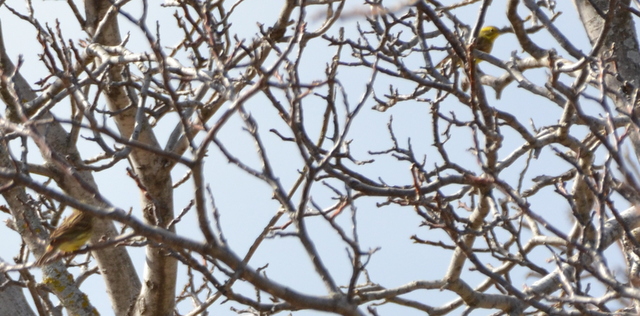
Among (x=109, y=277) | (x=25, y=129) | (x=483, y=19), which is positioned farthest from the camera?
(x=109, y=277)

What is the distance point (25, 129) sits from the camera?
2234 millimetres

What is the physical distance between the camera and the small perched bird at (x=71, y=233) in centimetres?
512

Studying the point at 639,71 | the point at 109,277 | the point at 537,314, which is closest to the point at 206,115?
the point at 109,277

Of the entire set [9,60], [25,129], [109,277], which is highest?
[9,60]

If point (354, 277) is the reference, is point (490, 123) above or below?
above

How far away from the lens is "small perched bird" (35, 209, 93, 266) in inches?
202

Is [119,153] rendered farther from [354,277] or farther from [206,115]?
[354,277]

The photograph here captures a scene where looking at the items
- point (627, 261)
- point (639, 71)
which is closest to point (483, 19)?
point (627, 261)

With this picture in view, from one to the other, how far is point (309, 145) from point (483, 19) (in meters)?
0.98

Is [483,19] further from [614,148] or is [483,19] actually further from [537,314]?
[537,314]

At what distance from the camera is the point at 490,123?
10.1ft

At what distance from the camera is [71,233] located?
5.24 meters

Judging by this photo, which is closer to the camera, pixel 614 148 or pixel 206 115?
pixel 614 148

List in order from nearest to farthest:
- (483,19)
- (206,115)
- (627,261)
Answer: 1. (483,19)
2. (627,261)
3. (206,115)
